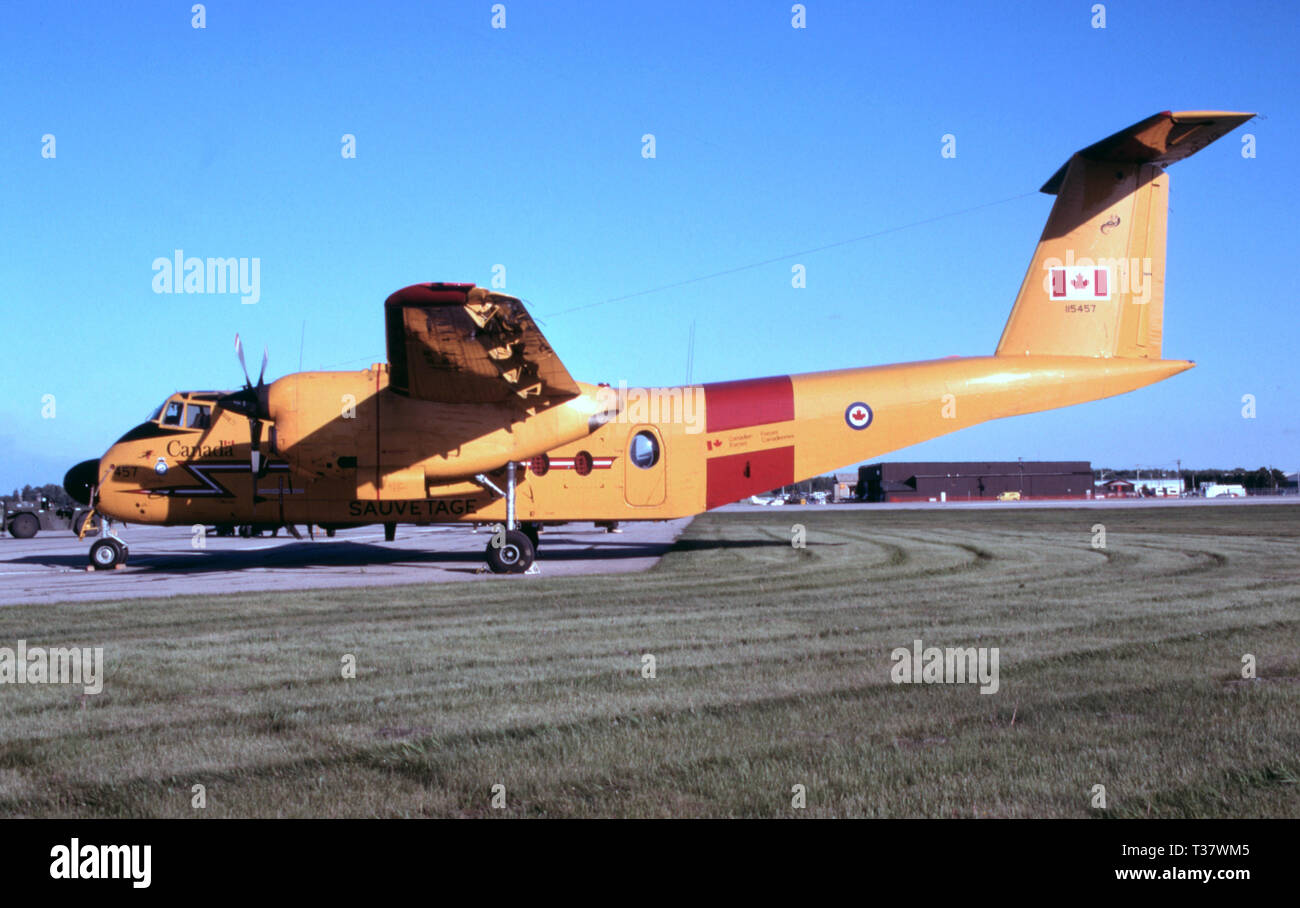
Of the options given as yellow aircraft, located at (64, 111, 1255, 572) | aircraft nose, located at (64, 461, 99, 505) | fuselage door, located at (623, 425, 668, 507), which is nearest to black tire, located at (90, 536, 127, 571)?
yellow aircraft, located at (64, 111, 1255, 572)

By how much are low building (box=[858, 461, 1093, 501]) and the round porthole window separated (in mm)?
93119

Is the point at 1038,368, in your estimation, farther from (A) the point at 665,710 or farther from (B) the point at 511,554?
(A) the point at 665,710

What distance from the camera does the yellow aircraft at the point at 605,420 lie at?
1858cm

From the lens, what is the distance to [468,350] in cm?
1661

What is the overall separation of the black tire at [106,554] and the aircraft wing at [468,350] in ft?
25.4

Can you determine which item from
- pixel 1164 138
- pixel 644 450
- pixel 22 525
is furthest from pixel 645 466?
pixel 22 525

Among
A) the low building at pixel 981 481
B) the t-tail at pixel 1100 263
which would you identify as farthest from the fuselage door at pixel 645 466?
the low building at pixel 981 481

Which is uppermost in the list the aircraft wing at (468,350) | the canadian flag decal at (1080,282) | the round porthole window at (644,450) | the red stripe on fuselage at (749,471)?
the canadian flag decal at (1080,282)

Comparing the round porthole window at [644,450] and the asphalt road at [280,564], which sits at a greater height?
the round porthole window at [644,450]

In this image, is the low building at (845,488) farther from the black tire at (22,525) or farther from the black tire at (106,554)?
the black tire at (106,554)

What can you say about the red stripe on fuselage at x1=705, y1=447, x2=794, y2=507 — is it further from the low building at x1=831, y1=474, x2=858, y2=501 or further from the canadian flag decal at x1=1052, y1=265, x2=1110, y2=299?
the low building at x1=831, y1=474, x2=858, y2=501

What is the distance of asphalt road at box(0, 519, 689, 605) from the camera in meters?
16.1
